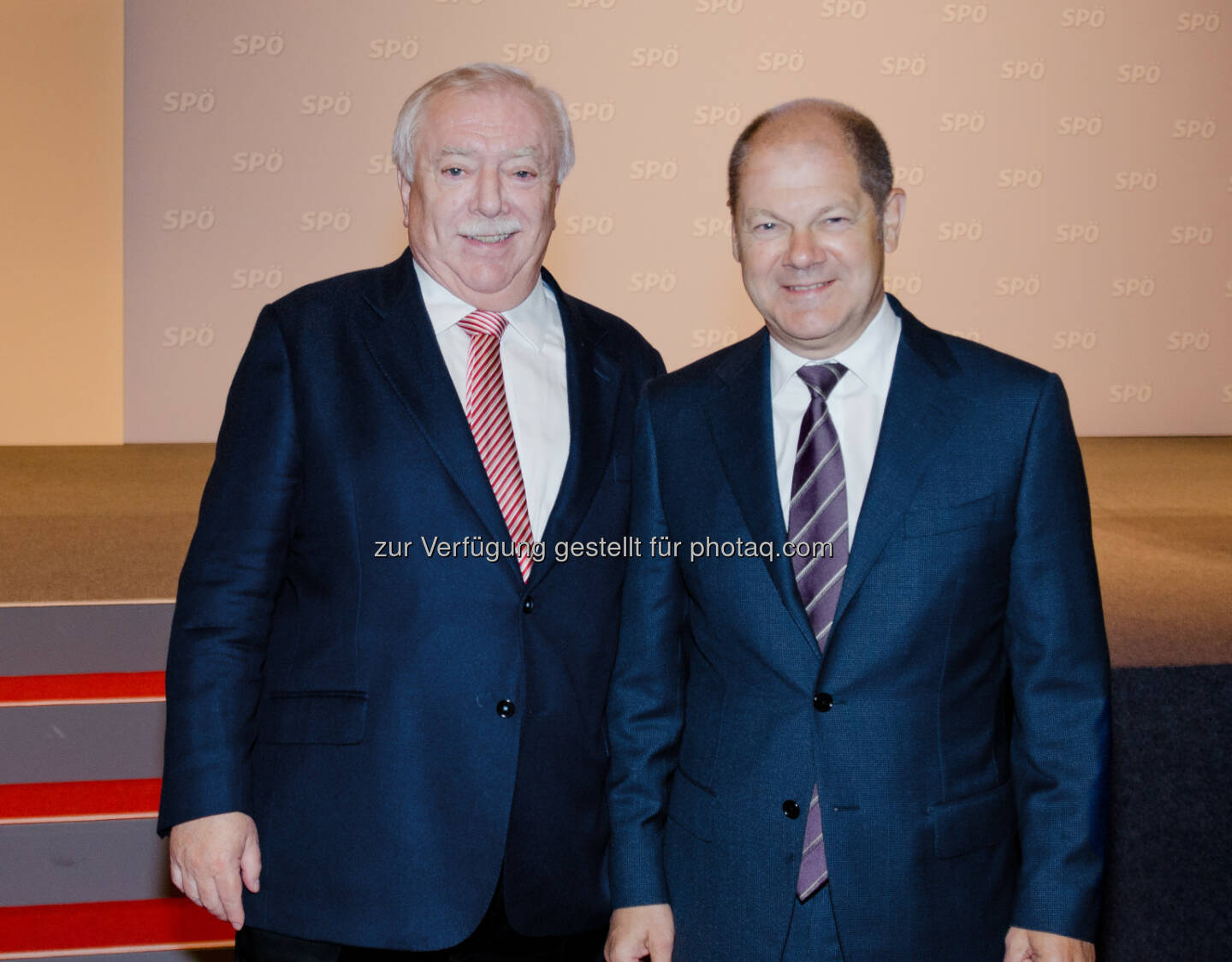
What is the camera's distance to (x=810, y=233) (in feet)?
5.68

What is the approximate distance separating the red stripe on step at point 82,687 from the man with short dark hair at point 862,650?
6.41 feet

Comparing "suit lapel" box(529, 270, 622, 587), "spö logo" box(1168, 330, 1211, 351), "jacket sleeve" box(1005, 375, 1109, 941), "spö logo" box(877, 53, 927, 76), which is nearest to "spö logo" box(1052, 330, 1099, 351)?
"spö logo" box(1168, 330, 1211, 351)

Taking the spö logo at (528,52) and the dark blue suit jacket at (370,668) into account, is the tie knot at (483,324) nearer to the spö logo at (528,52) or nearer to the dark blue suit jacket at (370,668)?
the dark blue suit jacket at (370,668)

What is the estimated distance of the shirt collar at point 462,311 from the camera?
1.98 metres

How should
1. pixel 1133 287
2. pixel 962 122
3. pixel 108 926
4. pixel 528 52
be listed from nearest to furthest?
pixel 108 926, pixel 528 52, pixel 962 122, pixel 1133 287

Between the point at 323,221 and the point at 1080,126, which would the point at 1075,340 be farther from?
the point at 323,221

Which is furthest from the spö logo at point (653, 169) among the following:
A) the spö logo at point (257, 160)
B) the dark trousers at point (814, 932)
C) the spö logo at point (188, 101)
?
the dark trousers at point (814, 932)

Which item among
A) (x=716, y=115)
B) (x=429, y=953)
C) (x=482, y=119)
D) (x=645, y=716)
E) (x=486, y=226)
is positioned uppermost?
(x=716, y=115)

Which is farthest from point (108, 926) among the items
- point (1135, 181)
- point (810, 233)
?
point (1135, 181)

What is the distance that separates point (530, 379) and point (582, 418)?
102 mm

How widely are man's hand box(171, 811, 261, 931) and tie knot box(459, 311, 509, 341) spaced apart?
783 millimetres

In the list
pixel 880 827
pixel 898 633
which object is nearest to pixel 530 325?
pixel 898 633

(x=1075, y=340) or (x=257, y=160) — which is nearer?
(x=257, y=160)

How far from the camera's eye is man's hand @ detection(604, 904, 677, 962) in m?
1.77
